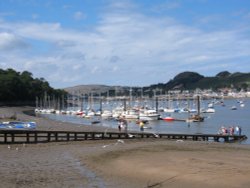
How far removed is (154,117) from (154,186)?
117958 millimetres

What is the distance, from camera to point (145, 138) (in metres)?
51.0

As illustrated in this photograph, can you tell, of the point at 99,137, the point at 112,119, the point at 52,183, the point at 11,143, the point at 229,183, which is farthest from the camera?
the point at 112,119

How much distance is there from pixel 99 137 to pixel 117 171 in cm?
2478

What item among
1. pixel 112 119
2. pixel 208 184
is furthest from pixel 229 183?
pixel 112 119

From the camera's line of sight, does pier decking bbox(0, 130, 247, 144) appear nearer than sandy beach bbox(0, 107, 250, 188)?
No

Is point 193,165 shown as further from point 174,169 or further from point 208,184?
point 208,184

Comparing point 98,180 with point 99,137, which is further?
point 99,137

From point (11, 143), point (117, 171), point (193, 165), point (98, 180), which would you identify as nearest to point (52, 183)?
point (98, 180)

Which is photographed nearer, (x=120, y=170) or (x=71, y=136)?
(x=120, y=170)

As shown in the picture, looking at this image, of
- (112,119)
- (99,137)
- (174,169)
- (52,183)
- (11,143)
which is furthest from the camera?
(112,119)

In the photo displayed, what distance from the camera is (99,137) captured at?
160 feet

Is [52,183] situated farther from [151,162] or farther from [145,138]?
[145,138]

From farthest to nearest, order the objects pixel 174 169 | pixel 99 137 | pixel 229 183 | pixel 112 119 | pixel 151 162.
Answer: pixel 112 119, pixel 99 137, pixel 151 162, pixel 174 169, pixel 229 183

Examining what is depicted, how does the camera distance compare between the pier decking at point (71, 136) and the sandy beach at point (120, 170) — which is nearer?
the sandy beach at point (120, 170)
